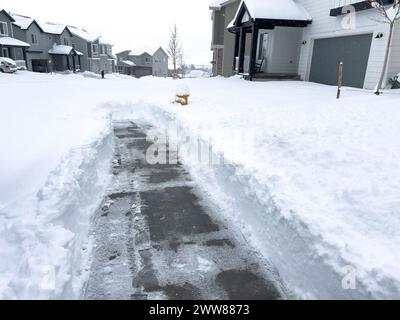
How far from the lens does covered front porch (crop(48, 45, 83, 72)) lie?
45250 mm

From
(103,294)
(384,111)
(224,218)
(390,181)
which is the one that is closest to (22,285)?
(103,294)

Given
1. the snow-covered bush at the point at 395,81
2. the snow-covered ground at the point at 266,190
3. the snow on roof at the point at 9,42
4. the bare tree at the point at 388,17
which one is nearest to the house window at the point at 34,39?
the snow on roof at the point at 9,42

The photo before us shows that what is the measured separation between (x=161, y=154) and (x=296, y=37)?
46.2 feet

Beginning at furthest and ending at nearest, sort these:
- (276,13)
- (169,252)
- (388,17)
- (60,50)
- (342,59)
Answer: (60,50) < (276,13) < (342,59) < (388,17) < (169,252)

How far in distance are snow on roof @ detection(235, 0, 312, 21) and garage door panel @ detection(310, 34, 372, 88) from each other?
5.99 ft

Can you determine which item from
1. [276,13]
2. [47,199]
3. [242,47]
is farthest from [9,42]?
[47,199]

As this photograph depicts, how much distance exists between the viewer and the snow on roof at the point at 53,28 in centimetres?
4469

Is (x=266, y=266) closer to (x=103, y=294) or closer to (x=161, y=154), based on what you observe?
(x=103, y=294)

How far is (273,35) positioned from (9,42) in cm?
3071

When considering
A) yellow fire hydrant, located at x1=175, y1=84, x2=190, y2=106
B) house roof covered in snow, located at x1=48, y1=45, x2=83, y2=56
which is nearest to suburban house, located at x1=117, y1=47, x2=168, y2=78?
house roof covered in snow, located at x1=48, y1=45, x2=83, y2=56

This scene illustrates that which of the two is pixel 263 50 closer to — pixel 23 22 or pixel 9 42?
pixel 9 42

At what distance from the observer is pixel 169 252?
400 cm

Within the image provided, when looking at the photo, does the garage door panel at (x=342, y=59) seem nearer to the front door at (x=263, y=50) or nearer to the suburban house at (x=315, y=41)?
the suburban house at (x=315, y=41)
